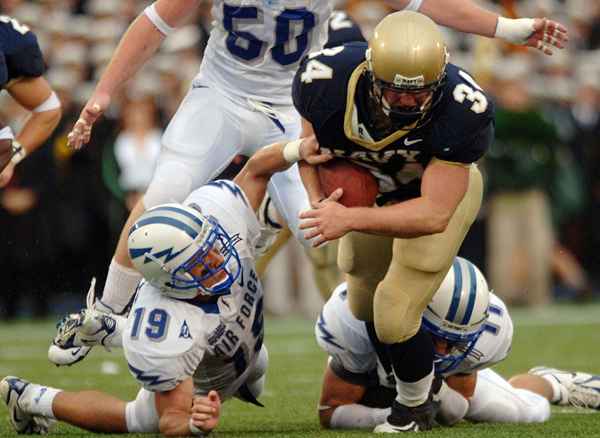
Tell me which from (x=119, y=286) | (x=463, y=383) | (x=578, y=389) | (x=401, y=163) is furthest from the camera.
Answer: (x=578, y=389)

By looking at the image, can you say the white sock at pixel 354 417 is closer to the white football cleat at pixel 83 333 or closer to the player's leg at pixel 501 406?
the player's leg at pixel 501 406

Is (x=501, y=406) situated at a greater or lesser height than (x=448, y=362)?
lesser

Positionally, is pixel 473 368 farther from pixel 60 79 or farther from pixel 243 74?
pixel 60 79

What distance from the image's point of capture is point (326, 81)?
426cm

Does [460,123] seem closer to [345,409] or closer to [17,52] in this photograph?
[345,409]

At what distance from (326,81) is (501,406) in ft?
4.17

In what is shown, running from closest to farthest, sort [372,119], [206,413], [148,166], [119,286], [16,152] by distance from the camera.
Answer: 1. [206,413]
2. [372,119]
3. [119,286]
4. [16,152]
5. [148,166]

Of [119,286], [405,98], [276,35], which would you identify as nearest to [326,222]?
[405,98]

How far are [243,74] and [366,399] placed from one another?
1.25 metres

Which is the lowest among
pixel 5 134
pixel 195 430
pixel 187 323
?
pixel 5 134

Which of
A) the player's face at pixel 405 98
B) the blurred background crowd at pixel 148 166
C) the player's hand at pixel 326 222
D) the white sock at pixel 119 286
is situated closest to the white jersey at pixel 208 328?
the player's hand at pixel 326 222

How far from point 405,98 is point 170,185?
117 centimetres

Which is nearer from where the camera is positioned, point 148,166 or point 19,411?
point 19,411

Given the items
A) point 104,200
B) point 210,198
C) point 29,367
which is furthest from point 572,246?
point 210,198
